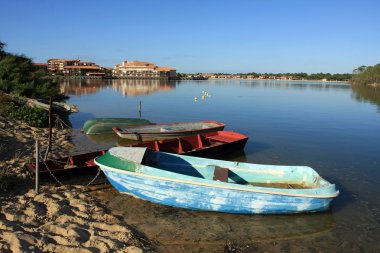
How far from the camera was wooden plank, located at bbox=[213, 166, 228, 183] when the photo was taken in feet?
30.8

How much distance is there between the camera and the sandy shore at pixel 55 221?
6309 mm

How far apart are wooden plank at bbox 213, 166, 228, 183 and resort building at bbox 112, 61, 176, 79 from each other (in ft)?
476

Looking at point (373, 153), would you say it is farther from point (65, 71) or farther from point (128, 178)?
point (65, 71)

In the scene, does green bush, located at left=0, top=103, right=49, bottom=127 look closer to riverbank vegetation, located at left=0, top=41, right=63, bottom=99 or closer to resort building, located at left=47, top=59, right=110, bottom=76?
riverbank vegetation, located at left=0, top=41, right=63, bottom=99

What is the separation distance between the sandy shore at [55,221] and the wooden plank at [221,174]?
3.03 m

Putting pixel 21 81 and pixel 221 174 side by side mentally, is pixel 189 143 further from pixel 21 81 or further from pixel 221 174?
pixel 21 81

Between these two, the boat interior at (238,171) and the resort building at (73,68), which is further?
the resort building at (73,68)

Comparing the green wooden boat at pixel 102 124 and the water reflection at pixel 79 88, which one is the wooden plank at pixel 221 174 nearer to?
the green wooden boat at pixel 102 124

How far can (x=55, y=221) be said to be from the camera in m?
7.31

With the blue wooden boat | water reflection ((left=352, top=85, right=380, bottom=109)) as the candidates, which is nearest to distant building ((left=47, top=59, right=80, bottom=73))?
water reflection ((left=352, top=85, right=380, bottom=109))

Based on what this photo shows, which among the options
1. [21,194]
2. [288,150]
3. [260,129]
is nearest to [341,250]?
[21,194]

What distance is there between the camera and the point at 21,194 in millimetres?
8656

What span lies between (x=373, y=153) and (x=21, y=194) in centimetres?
1733

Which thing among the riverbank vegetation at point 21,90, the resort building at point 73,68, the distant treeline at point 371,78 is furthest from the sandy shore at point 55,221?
the resort building at point 73,68
